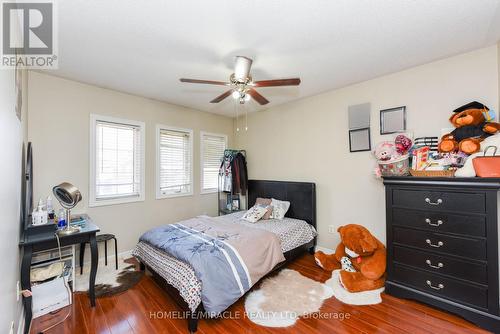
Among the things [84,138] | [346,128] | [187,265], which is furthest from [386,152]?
[84,138]

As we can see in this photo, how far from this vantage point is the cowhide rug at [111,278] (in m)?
2.45

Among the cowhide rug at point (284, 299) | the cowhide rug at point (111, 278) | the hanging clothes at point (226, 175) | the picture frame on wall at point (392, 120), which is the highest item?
the picture frame on wall at point (392, 120)

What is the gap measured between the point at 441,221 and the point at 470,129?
36.5 inches

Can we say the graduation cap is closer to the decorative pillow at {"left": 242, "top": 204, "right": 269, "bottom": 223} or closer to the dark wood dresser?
the dark wood dresser

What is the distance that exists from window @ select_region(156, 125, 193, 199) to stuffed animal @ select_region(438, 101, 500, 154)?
3.67 m

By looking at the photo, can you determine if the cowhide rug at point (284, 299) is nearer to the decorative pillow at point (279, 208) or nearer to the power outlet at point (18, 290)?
the decorative pillow at point (279, 208)

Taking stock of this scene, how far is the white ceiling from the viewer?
5.39ft

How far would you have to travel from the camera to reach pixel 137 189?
352cm

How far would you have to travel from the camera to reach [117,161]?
131 inches

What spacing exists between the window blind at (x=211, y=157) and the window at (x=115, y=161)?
47.2 inches

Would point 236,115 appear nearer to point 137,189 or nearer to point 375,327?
point 137,189

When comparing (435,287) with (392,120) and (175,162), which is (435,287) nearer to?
(392,120)

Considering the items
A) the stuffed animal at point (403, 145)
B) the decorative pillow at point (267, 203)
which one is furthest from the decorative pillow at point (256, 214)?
the stuffed animal at point (403, 145)

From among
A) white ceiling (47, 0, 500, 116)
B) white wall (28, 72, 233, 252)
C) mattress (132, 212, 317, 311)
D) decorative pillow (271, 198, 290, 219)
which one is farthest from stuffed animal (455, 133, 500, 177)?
white wall (28, 72, 233, 252)
